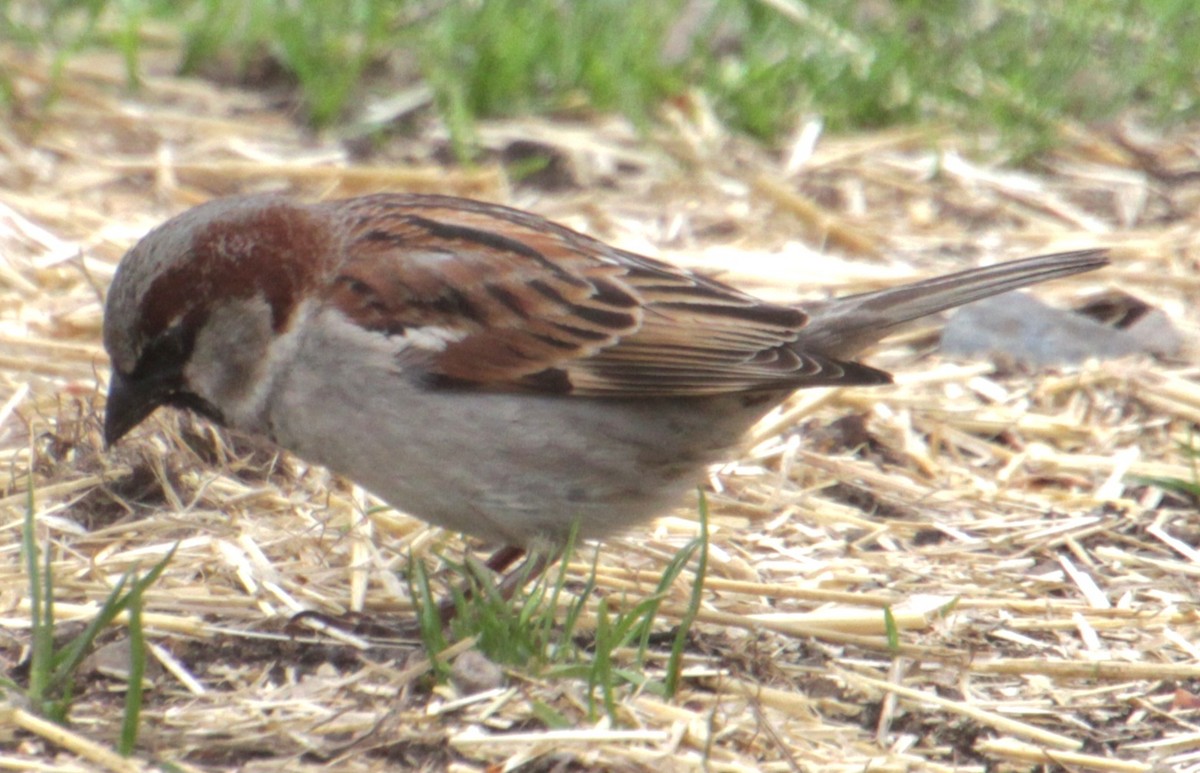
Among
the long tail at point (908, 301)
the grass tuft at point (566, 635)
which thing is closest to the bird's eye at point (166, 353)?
the grass tuft at point (566, 635)

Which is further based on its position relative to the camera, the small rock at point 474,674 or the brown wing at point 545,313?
the brown wing at point 545,313

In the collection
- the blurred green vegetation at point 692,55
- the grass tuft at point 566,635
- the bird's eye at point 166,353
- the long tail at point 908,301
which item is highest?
the blurred green vegetation at point 692,55

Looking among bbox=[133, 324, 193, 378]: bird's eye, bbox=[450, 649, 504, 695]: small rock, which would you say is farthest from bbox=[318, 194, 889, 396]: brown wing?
bbox=[450, 649, 504, 695]: small rock

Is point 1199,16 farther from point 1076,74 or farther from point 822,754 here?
point 822,754

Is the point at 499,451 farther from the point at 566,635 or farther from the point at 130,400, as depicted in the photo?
the point at 130,400

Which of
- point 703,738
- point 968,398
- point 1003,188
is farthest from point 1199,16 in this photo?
point 703,738

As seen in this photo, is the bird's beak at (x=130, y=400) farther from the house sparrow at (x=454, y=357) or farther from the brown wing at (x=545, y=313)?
the brown wing at (x=545, y=313)

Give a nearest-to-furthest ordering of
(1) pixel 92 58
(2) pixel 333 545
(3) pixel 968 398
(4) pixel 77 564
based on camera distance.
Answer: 1. (4) pixel 77 564
2. (2) pixel 333 545
3. (3) pixel 968 398
4. (1) pixel 92 58
